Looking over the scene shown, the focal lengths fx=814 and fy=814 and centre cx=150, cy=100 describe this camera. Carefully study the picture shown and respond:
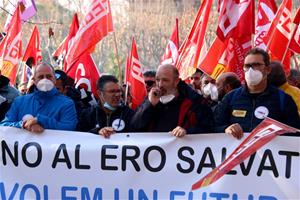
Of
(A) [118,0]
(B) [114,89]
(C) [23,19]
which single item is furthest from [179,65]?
(A) [118,0]

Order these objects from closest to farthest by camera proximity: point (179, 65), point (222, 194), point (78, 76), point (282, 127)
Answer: point (282, 127), point (222, 194), point (78, 76), point (179, 65)

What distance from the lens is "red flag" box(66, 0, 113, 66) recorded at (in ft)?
30.1

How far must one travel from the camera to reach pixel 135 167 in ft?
21.5

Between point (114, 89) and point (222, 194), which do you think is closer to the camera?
point (222, 194)

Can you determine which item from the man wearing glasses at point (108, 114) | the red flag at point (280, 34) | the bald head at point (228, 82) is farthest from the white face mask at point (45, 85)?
the red flag at point (280, 34)

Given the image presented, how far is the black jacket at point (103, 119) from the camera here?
702cm

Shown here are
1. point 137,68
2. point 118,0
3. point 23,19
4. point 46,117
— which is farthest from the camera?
point 118,0

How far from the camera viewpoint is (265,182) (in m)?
6.22

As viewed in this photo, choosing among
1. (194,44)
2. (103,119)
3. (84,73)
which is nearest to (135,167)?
(103,119)

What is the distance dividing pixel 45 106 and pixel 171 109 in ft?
3.72

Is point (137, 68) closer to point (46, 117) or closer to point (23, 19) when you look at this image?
point (46, 117)

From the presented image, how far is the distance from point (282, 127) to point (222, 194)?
2.57ft

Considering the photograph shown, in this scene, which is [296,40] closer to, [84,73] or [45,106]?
[84,73]

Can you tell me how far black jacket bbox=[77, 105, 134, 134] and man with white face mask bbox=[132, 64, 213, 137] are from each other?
245 mm
